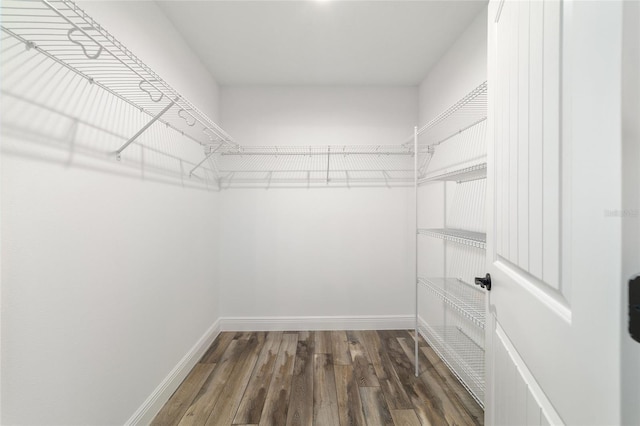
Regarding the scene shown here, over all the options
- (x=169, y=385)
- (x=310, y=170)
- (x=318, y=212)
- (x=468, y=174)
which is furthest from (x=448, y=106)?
(x=169, y=385)

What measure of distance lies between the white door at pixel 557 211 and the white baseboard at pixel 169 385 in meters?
1.71

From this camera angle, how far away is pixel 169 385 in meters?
1.83

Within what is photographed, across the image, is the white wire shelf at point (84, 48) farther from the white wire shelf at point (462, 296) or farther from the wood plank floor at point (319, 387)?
the white wire shelf at point (462, 296)

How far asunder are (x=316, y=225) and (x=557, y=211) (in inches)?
92.8

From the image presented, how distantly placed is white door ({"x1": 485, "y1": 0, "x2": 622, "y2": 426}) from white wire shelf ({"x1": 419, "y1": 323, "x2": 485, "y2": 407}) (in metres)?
0.82

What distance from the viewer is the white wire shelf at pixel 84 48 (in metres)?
0.87

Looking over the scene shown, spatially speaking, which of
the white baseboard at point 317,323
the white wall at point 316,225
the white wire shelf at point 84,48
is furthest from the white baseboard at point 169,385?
the white wire shelf at point 84,48

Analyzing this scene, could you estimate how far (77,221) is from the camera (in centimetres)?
116

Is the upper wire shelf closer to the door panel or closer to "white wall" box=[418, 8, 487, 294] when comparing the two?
"white wall" box=[418, 8, 487, 294]

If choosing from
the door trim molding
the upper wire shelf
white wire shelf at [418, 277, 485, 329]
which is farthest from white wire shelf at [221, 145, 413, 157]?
the door trim molding

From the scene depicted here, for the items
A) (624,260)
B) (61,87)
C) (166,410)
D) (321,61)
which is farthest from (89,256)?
(321,61)

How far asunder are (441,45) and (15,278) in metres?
2.72

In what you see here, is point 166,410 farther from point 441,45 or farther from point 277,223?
point 441,45

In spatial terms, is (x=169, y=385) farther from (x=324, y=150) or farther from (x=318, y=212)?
(x=324, y=150)
